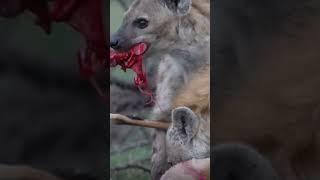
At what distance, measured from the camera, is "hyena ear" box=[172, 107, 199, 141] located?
4586 mm

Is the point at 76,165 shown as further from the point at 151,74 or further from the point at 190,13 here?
the point at 190,13

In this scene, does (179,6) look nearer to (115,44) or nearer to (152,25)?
(152,25)

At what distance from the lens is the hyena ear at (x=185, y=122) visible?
459 centimetres

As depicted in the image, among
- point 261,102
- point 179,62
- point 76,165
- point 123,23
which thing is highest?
point 123,23

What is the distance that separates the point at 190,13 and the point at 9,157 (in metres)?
1.89

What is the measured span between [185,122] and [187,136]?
119 millimetres

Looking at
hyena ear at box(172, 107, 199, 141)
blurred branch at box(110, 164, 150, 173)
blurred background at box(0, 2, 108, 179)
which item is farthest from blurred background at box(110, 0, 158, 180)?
hyena ear at box(172, 107, 199, 141)

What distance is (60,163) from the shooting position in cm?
463

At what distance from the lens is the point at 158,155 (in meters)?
4.64

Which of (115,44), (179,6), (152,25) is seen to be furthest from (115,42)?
(179,6)

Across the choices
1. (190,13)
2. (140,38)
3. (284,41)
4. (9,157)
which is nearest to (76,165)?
(9,157)

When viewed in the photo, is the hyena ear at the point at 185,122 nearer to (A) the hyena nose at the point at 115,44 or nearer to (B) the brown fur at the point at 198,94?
(B) the brown fur at the point at 198,94

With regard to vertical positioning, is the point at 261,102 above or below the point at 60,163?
above

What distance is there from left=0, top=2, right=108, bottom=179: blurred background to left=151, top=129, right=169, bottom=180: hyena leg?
406 mm
